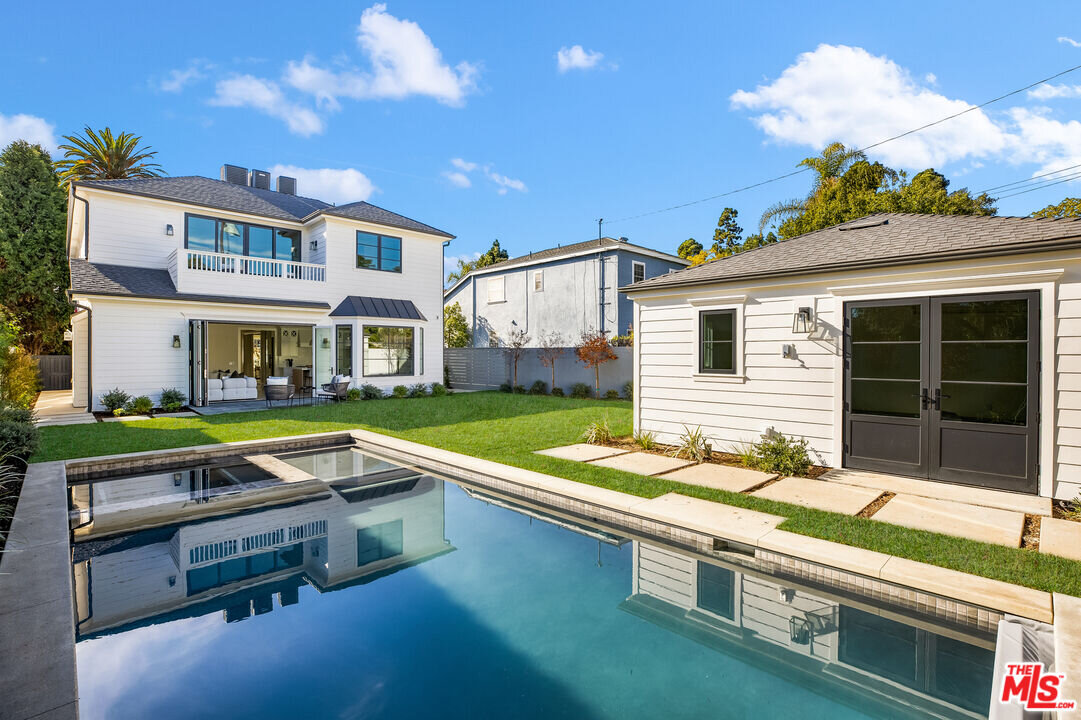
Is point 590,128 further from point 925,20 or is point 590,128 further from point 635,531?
point 635,531

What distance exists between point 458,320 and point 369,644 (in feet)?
78.2

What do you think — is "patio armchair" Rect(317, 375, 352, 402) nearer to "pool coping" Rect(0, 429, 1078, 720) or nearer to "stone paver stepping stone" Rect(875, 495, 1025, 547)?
"pool coping" Rect(0, 429, 1078, 720)

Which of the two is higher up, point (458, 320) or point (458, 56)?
point (458, 56)

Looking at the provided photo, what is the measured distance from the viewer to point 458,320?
2708cm

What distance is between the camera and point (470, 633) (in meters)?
3.97

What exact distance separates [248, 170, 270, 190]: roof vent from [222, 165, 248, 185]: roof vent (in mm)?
212

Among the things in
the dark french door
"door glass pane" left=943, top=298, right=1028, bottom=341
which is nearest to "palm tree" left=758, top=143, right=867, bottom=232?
the dark french door

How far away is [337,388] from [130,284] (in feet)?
19.4

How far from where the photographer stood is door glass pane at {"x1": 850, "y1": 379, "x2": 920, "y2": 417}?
6672 mm

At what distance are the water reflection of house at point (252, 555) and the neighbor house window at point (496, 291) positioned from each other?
63.2ft

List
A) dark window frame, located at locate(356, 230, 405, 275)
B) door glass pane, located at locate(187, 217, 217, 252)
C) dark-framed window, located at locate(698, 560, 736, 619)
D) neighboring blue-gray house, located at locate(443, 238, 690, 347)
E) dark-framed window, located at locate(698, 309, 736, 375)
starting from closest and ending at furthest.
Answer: dark-framed window, located at locate(698, 560, 736, 619) → dark-framed window, located at locate(698, 309, 736, 375) → door glass pane, located at locate(187, 217, 217, 252) → dark window frame, located at locate(356, 230, 405, 275) → neighboring blue-gray house, located at locate(443, 238, 690, 347)

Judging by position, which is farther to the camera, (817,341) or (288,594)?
(817,341)

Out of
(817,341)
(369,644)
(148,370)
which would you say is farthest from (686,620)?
(148,370)

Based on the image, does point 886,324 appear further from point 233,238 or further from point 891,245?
point 233,238
